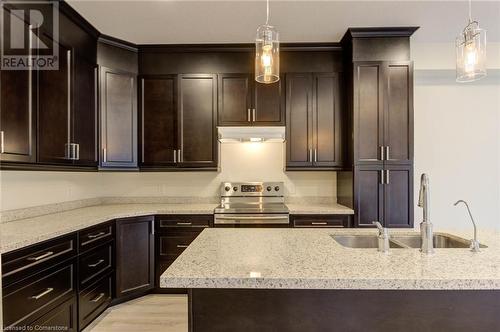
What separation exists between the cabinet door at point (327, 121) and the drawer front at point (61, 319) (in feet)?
8.40

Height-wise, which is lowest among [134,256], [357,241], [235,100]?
[134,256]

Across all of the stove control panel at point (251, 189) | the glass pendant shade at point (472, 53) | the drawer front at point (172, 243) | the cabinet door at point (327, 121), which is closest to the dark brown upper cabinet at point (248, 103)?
the cabinet door at point (327, 121)

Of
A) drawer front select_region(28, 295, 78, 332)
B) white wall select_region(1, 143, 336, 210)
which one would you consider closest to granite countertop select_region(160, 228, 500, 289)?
drawer front select_region(28, 295, 78, 332)

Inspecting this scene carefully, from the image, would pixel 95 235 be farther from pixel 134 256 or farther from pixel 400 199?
pixel 400 199

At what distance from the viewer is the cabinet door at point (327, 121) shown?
336 cm

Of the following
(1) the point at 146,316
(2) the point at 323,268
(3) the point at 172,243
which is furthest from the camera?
(3) the point at 172,243

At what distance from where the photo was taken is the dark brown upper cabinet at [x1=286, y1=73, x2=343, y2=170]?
3365mm

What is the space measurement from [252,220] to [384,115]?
1.69 m

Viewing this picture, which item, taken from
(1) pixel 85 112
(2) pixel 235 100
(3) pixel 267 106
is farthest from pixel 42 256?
(3) pixel 267 106

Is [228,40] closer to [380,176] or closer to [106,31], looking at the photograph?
[106,31]

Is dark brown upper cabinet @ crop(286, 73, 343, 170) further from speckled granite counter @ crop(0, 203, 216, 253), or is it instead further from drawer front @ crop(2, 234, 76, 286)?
drawer front @ crop(2, 234, 76, 286)

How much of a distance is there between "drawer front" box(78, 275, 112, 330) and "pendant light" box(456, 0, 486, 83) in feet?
9.89

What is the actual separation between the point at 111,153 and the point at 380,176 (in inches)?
109

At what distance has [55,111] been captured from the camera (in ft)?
8.04
